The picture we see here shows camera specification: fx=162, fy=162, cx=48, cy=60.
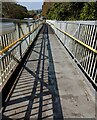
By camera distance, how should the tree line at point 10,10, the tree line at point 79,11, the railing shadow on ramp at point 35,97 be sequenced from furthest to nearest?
the tree line at point 10,10 → the tree line at point 79,11 → the railing shadow on ramp at point 35,97

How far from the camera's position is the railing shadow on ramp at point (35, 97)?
3.35 m

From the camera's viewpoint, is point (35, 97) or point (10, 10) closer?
point (35, 97)

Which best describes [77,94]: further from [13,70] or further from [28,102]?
[13,70]

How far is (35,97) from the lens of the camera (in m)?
3.97

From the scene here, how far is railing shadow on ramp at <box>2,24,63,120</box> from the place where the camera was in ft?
11.0

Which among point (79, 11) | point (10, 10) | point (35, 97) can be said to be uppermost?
point (10, 10)

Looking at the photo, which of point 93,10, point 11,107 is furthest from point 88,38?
point 93,10

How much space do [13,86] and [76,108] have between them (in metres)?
1.88

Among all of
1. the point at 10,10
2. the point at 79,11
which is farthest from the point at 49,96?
the point at 10,10

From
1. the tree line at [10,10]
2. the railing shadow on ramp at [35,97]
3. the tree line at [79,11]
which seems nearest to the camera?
the railing shadow on ramp at [35,97]

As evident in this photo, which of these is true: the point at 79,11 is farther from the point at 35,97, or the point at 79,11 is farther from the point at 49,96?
the point at 35,97

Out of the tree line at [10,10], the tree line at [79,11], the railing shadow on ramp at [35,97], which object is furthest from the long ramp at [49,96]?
the tree line at [10,10]

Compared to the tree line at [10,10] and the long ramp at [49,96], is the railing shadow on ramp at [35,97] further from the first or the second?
the tree line at [10,10]

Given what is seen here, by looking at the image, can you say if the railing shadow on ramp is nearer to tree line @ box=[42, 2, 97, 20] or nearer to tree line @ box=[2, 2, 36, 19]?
tree line @ box=[42, 2, 97, 20]
